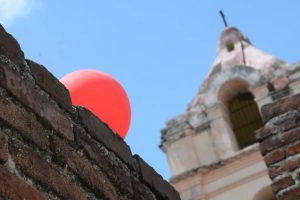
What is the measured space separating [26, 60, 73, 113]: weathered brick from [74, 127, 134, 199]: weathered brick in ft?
0.34

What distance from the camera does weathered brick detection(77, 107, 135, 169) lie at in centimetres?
291

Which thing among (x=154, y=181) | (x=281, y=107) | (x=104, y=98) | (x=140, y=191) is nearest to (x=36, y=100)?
(x=140, y=191)

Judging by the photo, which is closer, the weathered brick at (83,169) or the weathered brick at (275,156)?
the weathered brick at (83,169)

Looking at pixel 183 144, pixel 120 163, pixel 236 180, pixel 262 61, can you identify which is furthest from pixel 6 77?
pixel 262 61

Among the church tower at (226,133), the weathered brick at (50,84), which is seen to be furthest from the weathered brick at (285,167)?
the church tower at (226,133)

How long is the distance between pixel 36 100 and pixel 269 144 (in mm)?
2144

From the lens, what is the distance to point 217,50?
20375mm

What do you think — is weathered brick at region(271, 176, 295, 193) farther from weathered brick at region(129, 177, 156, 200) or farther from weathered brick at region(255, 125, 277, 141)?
weathered brick at region(129, 177, 156, 200)

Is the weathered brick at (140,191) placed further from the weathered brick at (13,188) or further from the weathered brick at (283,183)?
the weathered brick at (283,183)

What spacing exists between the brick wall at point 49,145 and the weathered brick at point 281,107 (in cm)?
155

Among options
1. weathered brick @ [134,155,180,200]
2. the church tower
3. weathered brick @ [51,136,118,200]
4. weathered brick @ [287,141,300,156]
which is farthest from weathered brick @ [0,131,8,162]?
the church tower

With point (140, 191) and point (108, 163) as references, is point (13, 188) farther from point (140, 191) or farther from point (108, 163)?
point (140, 191)

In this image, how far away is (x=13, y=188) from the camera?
2.20m

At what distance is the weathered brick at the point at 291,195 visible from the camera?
4.11m
